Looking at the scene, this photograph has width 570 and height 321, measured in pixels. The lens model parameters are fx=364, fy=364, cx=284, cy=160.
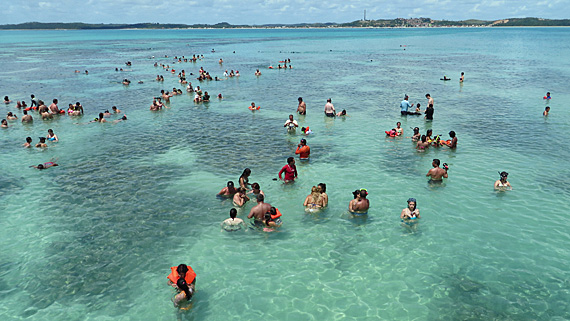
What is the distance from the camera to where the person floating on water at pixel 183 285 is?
11602 millimetres

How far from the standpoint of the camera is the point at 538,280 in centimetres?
1273

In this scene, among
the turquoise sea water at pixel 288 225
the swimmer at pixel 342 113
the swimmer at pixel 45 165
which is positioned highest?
the swimmer at pixel 342 113

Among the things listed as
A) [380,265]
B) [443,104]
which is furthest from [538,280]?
[443,104]

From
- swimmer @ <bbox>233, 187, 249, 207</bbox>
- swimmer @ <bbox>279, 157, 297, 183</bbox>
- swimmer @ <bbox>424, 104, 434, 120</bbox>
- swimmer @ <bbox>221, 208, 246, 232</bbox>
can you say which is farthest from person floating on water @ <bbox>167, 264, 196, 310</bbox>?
swimmer @ <bbox>424, 104, 434, 120</bbox>

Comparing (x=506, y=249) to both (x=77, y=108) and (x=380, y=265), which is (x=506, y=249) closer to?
(x=380, y=265)

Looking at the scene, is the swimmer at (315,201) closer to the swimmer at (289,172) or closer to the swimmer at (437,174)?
the swimmer at (289,172)

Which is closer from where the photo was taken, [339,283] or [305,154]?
[339,283]

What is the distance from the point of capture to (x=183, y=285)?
11484 mm

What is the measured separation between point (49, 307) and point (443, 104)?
3993 centimetres

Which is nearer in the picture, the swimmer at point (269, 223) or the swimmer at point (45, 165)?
the swimmer at point (269, 223)

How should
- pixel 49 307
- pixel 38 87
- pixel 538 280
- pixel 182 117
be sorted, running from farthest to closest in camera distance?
pixel 38 87 → pixel 182 117 → pixel 538 280 → pixel 49 307

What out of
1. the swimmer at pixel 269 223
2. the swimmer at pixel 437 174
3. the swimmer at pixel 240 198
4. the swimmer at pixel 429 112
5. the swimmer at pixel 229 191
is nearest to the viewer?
the swimmer at pixel 269 223

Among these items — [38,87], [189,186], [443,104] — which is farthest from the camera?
[38,87]

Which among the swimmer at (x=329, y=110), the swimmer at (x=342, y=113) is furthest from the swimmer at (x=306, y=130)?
the swimmer at (x=342, y=113)
